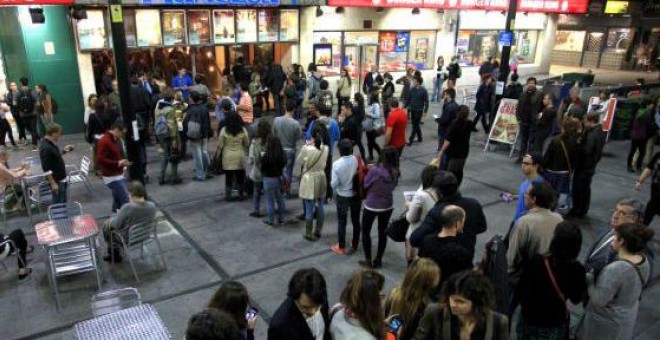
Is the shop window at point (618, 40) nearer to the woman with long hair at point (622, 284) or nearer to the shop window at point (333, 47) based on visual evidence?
the shop window at point (333, 47)

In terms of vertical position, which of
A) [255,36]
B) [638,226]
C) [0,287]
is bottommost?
[0,287]

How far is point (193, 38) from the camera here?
48.5 feet

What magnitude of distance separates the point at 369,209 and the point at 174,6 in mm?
10664

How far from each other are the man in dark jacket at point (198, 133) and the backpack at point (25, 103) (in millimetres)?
4408

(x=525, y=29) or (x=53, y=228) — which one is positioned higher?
(x=525, y=29)

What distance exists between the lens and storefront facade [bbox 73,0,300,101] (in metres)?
13.1

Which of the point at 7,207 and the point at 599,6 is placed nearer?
the point at 7,207

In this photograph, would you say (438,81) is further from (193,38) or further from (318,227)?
(318,227)

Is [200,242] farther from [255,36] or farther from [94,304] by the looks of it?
[255,36]

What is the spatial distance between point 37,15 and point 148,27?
287 cm

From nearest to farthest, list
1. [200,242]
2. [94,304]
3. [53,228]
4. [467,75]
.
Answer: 1. [94,304]
2. [53,228]
3. [200,242]
4. [467,75]

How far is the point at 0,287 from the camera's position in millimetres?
6133

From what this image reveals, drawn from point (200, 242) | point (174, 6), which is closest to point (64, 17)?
point (174, 6)

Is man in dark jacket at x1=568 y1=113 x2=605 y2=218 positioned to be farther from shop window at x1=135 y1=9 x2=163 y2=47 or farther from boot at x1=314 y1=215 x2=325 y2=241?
shop window at x1=135 y1=9 x2=163 y2=47
